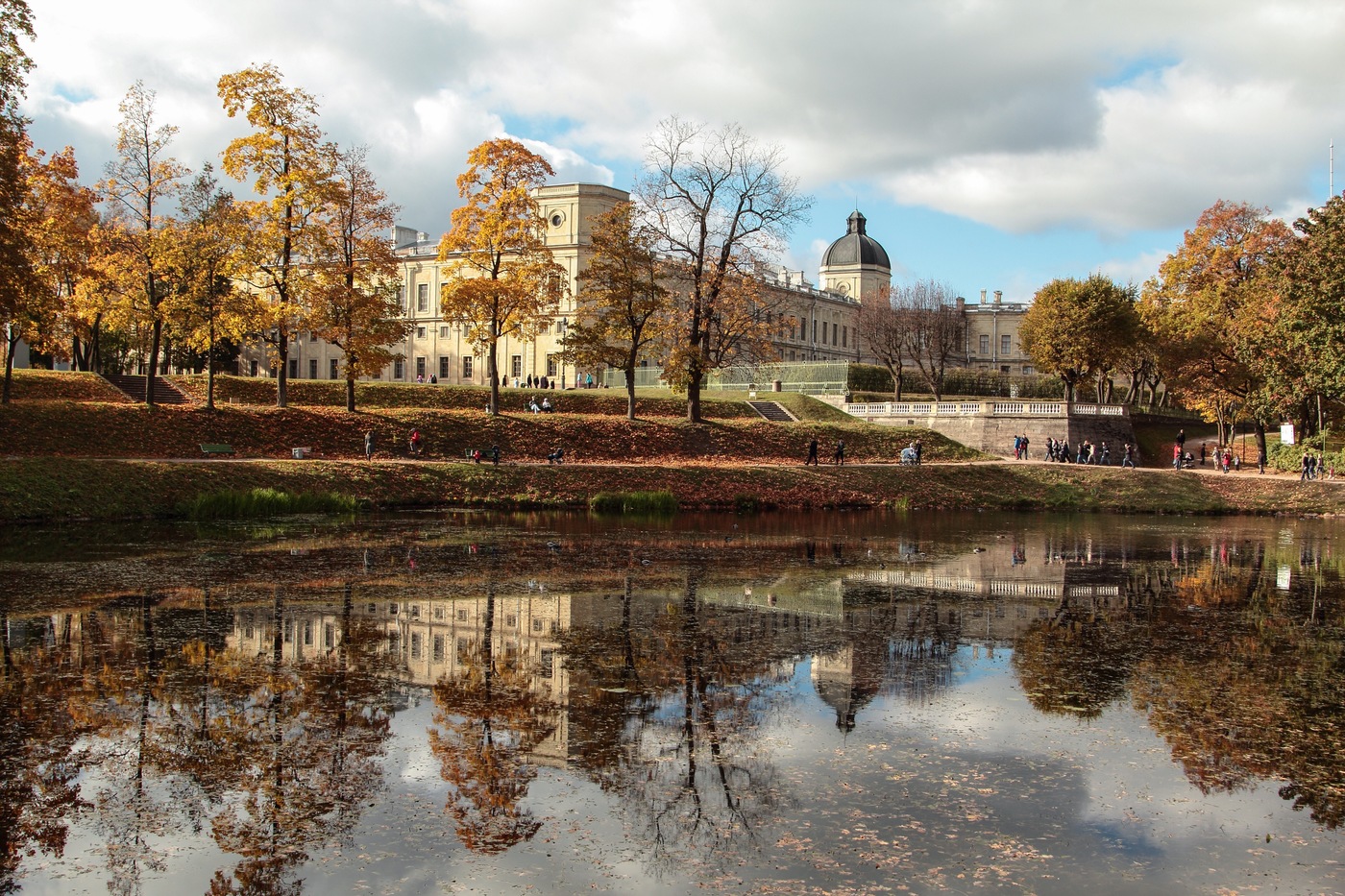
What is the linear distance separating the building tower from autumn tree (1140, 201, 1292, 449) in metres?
55.2

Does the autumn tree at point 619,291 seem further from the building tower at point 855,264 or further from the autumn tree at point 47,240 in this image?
the building tower at point 855,264

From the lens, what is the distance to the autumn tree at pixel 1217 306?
48688 mm

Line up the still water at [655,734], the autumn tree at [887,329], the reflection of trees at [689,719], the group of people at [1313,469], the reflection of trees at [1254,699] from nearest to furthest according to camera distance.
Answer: the still water at [655,734]
the reflection of trees at [689,719]
the reflection of trees at [1254,699]
the group of people at [1313,469]
the autumn tree at [887,329]

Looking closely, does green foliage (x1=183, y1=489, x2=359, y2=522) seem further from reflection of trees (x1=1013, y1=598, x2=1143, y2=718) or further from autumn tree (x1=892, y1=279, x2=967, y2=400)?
autumn tree (x1=892, y1=279, x2=967, y2=400)

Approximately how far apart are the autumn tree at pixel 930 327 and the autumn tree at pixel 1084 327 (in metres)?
8.48

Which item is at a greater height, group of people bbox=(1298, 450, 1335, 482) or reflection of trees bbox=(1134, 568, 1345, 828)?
group of people bbox=(1298, 450, 1335, 482)

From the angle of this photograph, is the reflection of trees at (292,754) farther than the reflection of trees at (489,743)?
No

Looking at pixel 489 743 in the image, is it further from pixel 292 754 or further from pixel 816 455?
pixel 816 455

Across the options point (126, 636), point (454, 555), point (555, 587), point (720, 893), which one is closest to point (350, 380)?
point (454, 555)

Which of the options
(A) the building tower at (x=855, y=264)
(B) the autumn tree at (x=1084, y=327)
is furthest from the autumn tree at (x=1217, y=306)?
(A) the building tower at (x=855, y=264)

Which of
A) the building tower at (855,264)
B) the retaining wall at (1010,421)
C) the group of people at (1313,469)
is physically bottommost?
the group of people at (1313,469)

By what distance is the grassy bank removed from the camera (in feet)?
86.7

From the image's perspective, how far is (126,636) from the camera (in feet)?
38.8

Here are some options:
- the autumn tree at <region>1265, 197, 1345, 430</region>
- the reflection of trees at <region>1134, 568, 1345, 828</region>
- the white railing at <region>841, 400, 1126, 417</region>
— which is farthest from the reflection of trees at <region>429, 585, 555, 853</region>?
the white railing at <region>841, 400, 1126, 417</region>
